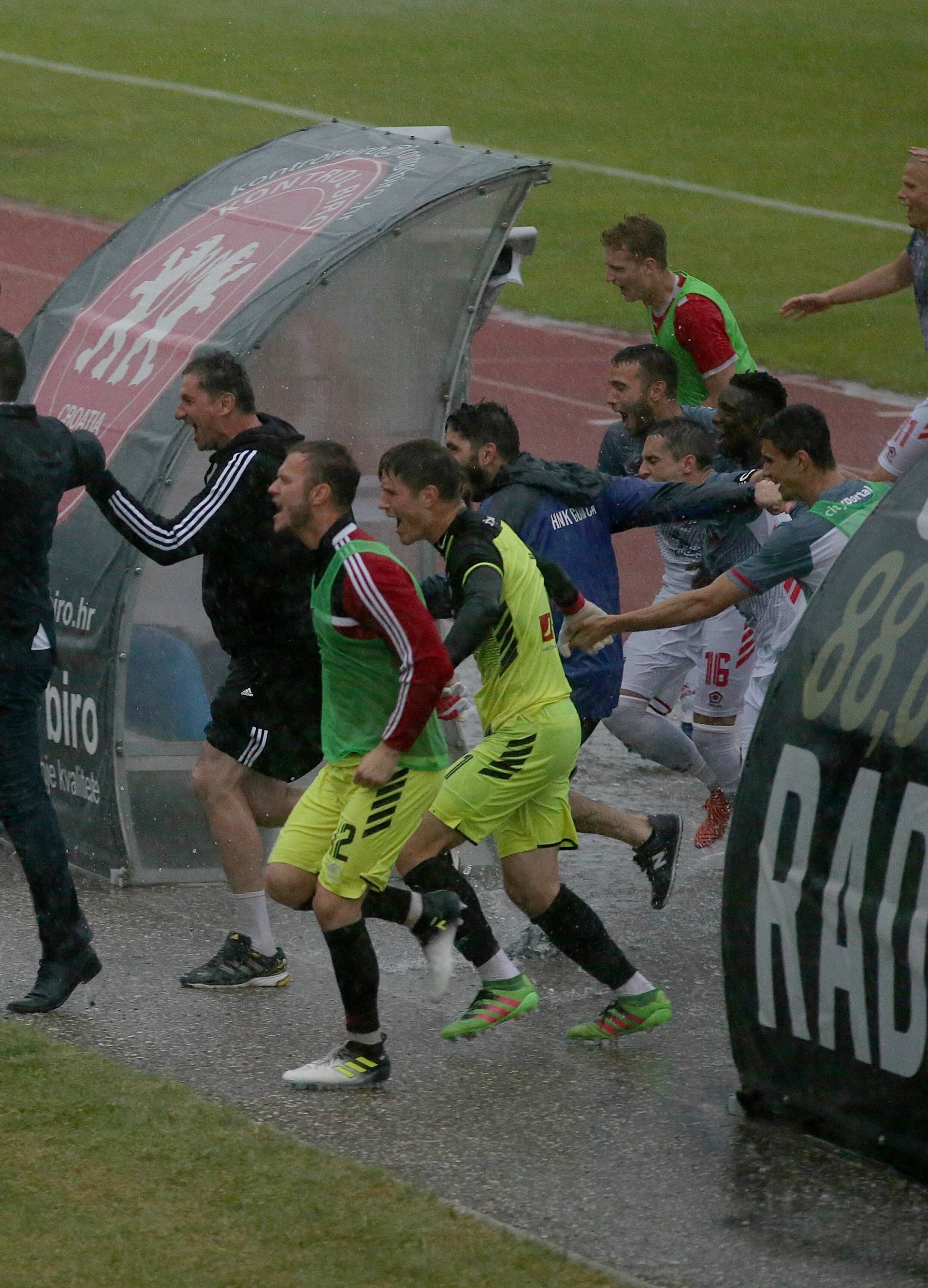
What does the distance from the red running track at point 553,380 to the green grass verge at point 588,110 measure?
0.85 m

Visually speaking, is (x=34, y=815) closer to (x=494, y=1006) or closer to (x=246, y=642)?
(x=246, y=642)

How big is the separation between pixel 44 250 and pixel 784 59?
2004cm

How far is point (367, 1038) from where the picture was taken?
5.57 m

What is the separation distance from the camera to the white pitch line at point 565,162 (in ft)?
98.8

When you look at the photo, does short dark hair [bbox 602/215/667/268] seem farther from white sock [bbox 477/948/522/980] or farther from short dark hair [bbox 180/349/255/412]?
white sock [bbox 477/948/522/980]

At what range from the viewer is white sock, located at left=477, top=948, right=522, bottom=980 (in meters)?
5.96

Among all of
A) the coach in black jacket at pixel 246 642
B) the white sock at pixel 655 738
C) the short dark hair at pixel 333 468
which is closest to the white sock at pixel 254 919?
the coach in black jacket at pixel 246 642

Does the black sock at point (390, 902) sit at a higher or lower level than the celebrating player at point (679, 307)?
lower

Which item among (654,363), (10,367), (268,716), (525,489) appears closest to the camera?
(10,367)

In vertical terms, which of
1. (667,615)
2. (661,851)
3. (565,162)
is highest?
(565,162)

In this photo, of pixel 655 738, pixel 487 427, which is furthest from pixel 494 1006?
pixel 655 738

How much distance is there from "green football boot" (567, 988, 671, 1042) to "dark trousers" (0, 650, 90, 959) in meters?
1.59

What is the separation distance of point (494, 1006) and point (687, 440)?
2.43 m

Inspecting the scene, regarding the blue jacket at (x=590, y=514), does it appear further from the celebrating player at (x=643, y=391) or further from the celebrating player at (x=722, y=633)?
the celebrating player at (x=643, y=391)
